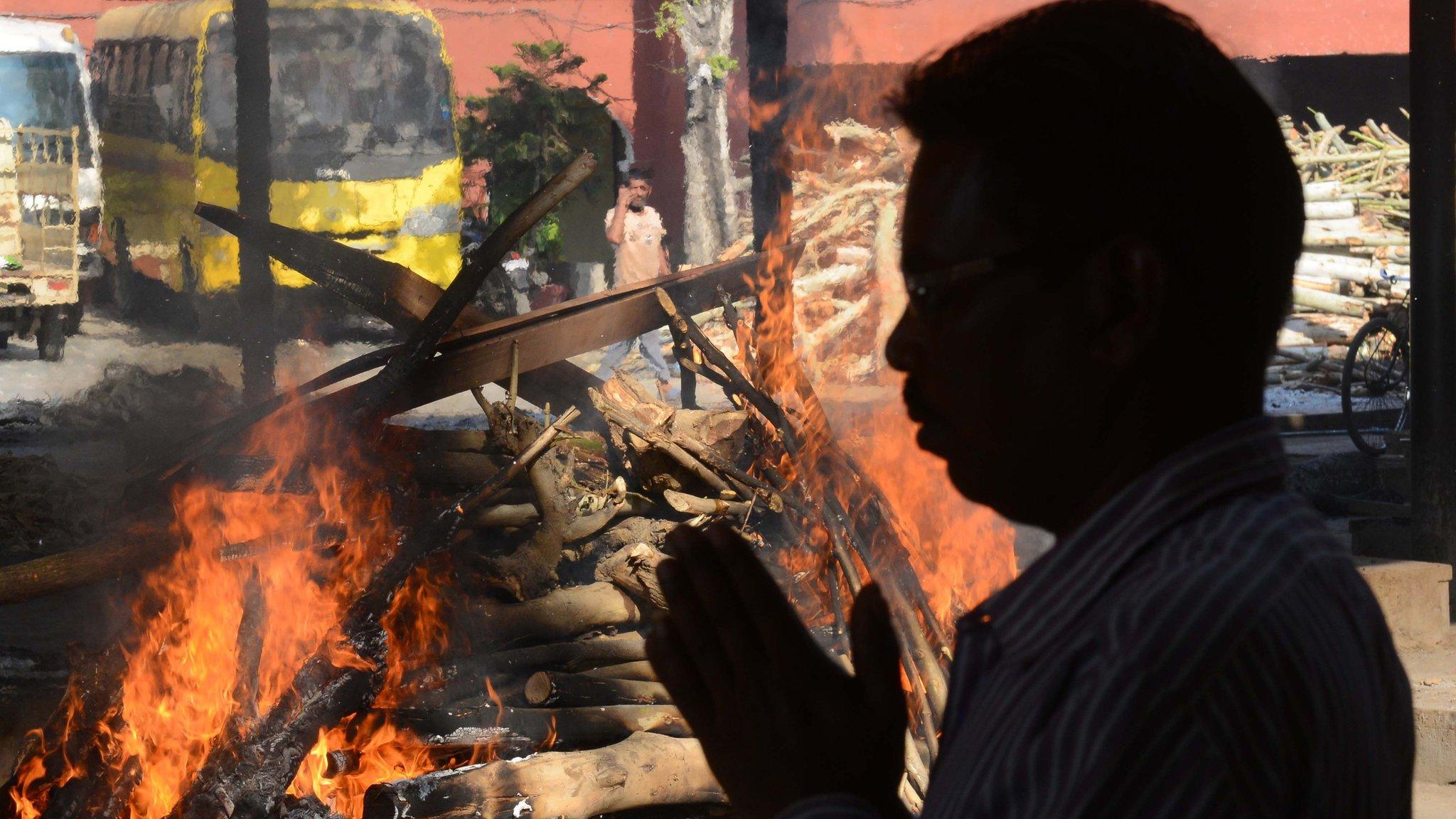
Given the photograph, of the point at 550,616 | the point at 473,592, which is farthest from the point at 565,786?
the point at 473,592

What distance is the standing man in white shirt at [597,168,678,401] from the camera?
13.2 metres

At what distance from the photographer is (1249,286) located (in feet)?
3.17

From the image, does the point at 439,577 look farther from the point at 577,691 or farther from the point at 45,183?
the point at 45,183

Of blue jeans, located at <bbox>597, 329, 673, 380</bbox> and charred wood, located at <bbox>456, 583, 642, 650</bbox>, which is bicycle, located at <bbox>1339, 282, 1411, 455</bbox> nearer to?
blue jeans, located at <bbox>597, 329, 673, 380</bbox>

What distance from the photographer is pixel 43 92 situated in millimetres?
15609

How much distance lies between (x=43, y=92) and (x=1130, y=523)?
57.4ft

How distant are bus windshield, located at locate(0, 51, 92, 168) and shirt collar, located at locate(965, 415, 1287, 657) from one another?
17.0 m

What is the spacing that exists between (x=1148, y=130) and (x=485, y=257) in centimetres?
495

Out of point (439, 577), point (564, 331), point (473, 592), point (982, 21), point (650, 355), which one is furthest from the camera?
point (650, 355)

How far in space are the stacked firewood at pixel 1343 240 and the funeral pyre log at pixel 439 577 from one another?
31.5ft

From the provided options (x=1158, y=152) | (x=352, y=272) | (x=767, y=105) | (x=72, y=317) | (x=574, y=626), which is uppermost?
(x=767, y=105)

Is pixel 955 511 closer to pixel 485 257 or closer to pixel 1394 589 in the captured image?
pixel 1394 589

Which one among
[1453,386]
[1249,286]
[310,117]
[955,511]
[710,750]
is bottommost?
[955,511]

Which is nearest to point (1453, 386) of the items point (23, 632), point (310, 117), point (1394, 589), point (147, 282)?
point (1394, 589)
